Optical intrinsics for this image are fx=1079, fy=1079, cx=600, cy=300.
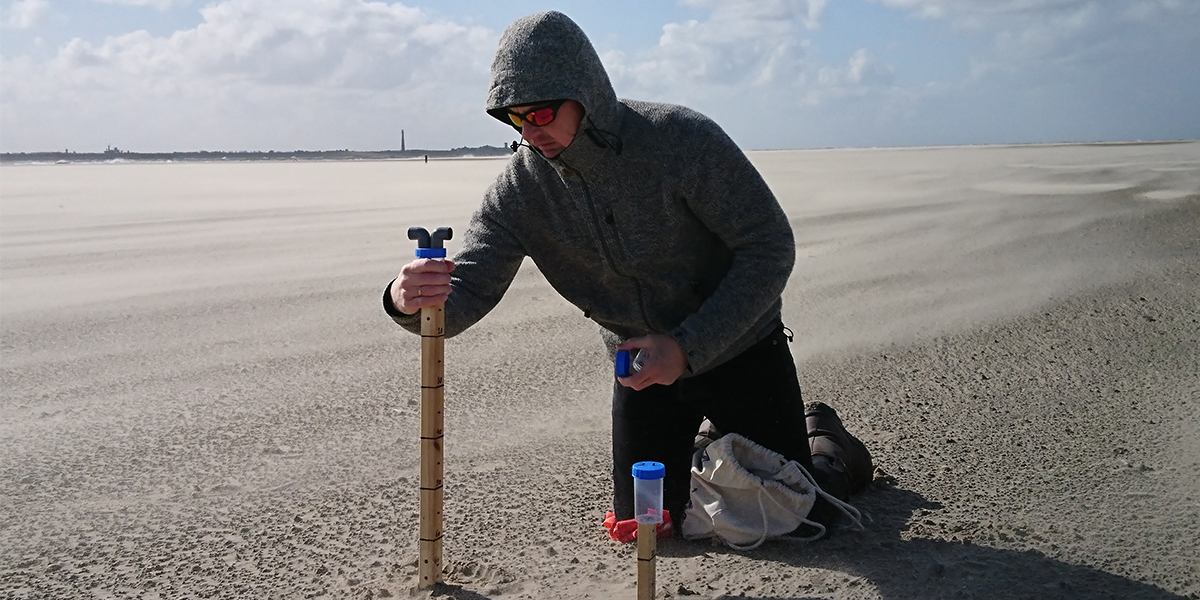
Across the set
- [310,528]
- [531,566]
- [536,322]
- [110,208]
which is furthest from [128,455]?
[110,208]

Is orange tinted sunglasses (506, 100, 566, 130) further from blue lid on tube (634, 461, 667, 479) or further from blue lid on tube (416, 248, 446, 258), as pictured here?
blue lid on tube (634, 461, 667, 479)

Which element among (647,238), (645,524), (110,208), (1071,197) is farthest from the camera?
(110,208)

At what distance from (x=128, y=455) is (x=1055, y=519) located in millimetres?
3642

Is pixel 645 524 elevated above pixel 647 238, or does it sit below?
below

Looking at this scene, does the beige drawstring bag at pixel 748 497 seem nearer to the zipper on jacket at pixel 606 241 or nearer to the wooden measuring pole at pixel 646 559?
the zipper on jacket at pixel 606 241

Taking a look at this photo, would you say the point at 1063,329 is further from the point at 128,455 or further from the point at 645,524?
the point at 128,455

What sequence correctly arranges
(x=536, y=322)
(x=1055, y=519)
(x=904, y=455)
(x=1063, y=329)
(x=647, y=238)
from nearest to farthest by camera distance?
(x=647, y=238)
(x=1055, y=519)
(x=904, y=455)
(x=1063, y=329)
(x=536, y=322)

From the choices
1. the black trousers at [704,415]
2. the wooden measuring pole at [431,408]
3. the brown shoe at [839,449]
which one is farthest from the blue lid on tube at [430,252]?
the brown shoe at [839,449]

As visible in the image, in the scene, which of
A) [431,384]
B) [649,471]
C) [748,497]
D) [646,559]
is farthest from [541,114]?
[748,497]

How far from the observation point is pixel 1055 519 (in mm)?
3684

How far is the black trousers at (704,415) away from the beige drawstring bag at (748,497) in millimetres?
79

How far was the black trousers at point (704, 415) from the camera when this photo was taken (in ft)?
11.8

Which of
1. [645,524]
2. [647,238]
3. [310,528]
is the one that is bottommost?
[310,528]

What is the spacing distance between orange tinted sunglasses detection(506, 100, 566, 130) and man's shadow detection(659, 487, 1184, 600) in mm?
1447
